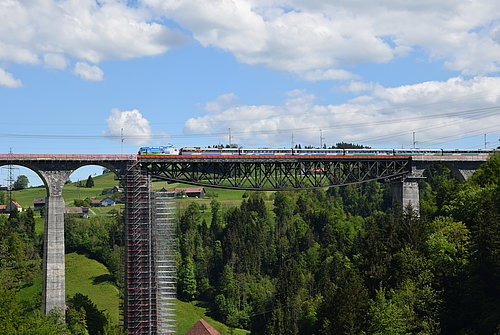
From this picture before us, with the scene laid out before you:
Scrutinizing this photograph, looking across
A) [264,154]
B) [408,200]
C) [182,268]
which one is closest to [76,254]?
[182,268]

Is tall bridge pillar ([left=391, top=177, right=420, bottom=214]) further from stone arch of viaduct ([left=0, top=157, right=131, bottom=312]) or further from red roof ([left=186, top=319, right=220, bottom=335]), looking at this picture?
stone arch of viaduct ([left=0, top=157, right=131, bottom=312])

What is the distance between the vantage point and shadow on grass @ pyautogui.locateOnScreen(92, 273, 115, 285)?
476ft

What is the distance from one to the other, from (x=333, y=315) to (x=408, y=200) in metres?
31.1

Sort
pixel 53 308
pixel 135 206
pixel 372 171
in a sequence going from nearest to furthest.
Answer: pixel 53 308
pixel 135 206
pixel 372 171

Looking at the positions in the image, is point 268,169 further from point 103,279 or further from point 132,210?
point 103,279

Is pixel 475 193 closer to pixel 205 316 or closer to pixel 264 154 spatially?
pixel 264 154

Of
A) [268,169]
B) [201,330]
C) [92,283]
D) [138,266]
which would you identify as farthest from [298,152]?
[92,283]

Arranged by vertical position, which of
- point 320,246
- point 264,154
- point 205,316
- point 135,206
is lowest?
point 205,316

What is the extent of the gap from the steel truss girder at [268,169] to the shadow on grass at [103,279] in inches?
2397

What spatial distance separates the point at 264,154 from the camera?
93000mm

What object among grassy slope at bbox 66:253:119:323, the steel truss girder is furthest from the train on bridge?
grassy slope at bbox 66:253:119:323

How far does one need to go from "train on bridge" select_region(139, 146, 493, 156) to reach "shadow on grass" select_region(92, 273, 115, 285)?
217 ft

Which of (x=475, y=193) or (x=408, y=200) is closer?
(x=475, y=193)

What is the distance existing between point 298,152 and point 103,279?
71479 mm
